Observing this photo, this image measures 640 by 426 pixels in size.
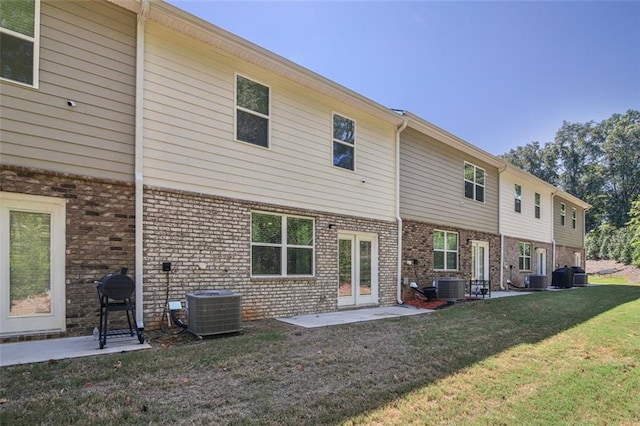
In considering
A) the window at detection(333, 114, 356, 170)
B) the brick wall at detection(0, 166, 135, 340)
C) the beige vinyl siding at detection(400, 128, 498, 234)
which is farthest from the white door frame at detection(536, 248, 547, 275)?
the brick wall at detection(0, 166, 135, 340)

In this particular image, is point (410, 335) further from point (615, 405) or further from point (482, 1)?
point (482, 1)

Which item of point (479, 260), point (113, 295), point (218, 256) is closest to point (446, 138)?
point (479, 260)

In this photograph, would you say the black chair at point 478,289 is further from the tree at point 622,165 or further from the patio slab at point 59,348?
the tree at point 622,165

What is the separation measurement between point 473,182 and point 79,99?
13.5 m

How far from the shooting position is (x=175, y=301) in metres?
6.46

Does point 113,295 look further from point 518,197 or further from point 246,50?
point 518,197

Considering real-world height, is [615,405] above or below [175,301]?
below

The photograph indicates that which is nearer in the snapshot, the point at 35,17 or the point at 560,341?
the point at 35,17

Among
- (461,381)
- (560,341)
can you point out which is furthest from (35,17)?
(560,341)

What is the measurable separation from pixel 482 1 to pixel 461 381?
37.4ft

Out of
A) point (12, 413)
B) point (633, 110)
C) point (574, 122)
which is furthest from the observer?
point (574, 122)

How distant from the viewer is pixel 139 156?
6223mm

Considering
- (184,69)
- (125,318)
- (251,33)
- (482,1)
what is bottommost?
(125,318)

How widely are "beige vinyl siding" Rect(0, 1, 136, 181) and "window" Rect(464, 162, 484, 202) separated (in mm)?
12173
